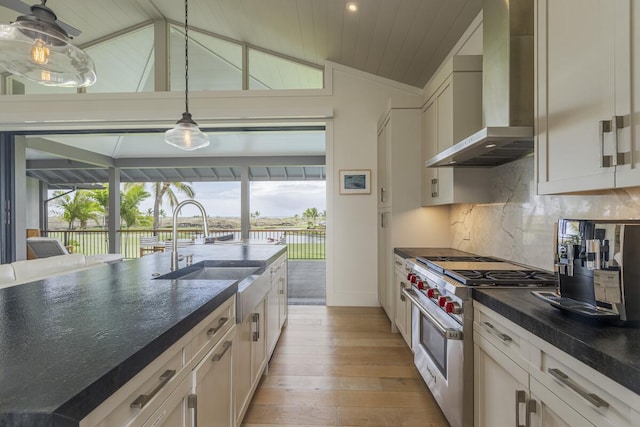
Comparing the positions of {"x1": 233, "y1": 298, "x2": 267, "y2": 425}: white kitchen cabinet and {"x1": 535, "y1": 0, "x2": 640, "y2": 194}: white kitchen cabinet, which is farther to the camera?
{"x1": 233, "y1": 298, "x2": 267, "y2": 425}: white kitchen cabinet

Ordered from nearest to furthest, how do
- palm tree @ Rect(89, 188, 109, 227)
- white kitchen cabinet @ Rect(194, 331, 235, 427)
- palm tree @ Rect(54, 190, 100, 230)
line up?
1. white kitchen cabinet @ Rect(194, 331, 235, 427)
2. palm tree @ Rect(54, 190, 100, 230)
3. palm tree @ Rect(89, 188, 109, 227)

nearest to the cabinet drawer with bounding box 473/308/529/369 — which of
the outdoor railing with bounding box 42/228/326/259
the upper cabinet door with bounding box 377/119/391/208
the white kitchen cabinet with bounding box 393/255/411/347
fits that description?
the white kitchen cabinet with bounding box 393/255/411/347

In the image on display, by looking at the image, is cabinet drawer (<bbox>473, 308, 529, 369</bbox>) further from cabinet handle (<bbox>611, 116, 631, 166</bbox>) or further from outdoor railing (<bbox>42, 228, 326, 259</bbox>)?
outdoor railing (<bbox>42, 228, 326, 259</bbox>)

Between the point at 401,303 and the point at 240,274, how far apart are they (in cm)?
144

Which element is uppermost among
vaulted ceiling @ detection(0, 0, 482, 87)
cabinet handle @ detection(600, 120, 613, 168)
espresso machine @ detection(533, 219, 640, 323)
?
vaulted ceiling @ detection(0, 0, 482, 87)

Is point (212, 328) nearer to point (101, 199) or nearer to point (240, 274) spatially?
point (240, 274)

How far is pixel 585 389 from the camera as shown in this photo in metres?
0.85

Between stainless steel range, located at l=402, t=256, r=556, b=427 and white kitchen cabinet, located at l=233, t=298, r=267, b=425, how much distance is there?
107cm

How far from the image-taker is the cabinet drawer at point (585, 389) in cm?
75

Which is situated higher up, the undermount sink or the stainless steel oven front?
the undermount sink

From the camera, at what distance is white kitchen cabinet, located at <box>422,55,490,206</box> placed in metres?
2.22

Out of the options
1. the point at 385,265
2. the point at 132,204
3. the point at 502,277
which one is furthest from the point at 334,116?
the point at 132,204

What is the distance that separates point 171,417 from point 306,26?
3.65 m

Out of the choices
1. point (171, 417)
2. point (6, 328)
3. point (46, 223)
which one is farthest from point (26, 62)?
point (46, 223)
